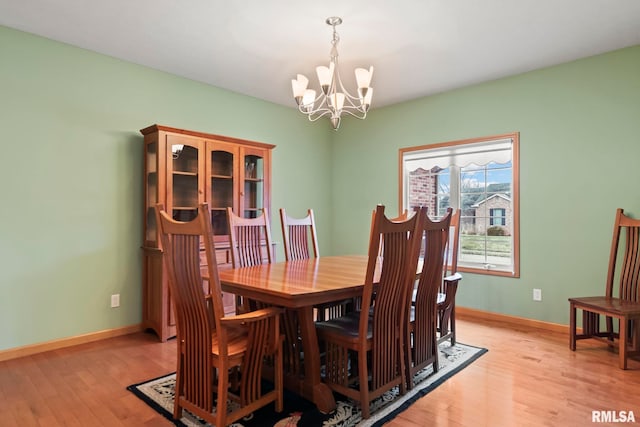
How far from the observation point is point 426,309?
2434mm

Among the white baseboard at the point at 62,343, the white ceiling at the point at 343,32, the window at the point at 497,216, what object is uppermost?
the white ceiling at the point at 343,32

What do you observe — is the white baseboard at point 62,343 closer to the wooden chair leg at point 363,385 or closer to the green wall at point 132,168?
the green wall at point 132,168

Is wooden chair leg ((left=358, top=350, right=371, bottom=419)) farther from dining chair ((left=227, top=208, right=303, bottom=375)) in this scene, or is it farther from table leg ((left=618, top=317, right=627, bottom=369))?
table leg ((left=618, top=317, right=627, bottom=369))

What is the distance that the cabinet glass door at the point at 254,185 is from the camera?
3.96m

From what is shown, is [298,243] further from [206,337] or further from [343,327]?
[206,337]

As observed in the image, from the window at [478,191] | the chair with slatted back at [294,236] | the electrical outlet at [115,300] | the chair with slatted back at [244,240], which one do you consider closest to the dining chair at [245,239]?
the chair with slatted back at [244,240]

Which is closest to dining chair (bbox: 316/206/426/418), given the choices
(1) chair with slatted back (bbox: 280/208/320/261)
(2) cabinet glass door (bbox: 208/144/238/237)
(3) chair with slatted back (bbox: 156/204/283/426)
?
(3) chair with slatted back (bbox: 156/204/283/426)

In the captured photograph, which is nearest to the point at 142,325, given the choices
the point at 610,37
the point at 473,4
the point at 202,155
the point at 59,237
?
the point at 59,237

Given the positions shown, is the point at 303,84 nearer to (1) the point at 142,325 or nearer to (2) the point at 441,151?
(2) the point at 441,151

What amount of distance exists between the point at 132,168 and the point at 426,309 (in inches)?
112

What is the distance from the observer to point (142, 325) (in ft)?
11.4

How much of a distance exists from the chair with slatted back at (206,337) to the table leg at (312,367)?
177mm

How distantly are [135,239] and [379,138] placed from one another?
3.08m

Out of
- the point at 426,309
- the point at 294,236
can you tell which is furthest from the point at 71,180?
the point at 426,309
